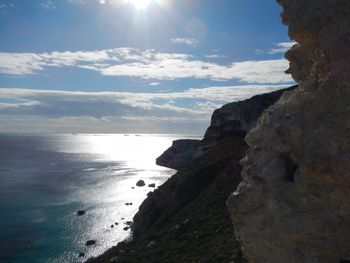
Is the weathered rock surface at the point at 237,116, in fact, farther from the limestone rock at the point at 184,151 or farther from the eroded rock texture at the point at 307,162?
the eroded rock texture at the point at 307,162

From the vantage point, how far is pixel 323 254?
1597 cm

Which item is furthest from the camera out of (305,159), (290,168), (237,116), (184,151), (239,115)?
(184,151)

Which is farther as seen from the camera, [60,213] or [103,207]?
[103,207]

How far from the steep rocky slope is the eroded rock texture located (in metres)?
16.3

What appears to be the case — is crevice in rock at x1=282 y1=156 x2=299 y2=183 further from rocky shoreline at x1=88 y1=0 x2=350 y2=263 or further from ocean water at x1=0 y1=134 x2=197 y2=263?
ocean water at x1=0 y1=134 x2=197 y2=263

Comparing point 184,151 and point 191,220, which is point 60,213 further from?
point 184,151

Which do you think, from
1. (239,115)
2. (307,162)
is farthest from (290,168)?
(239,115)

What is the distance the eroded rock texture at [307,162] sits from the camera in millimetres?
15648

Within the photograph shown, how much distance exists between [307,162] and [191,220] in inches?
1652

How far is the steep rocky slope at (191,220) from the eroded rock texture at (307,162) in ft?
53.5

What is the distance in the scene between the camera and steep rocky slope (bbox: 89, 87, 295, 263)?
142 feet

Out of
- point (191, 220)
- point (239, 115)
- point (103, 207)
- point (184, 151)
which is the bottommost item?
point (103, 207)

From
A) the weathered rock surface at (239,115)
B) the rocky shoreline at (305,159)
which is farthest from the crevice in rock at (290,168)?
the weathered rock surface at (239,115)

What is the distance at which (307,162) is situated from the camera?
1598 cm
